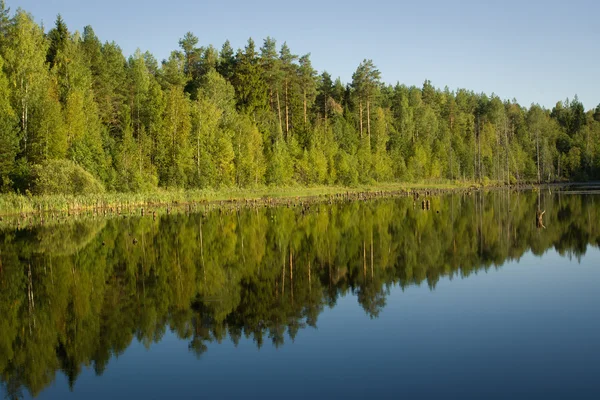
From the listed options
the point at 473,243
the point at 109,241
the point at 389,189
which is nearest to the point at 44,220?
the point at 109,241

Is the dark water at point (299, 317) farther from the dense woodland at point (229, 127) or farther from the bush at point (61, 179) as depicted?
the dense woodland at point (229, 127)

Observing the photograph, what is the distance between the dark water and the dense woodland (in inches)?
943

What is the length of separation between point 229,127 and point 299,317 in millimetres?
56027

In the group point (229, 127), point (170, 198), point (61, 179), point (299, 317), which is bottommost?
point (299, 317)

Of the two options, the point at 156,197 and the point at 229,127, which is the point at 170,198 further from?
the point at 229,127

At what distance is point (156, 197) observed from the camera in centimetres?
5306

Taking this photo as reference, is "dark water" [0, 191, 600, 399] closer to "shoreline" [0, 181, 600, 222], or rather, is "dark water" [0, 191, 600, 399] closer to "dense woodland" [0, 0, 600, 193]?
"shoreline" [0, 181, 600, 222]

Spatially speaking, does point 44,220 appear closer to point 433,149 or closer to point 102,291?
point 102,291

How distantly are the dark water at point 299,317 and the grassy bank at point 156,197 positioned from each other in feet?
45.2

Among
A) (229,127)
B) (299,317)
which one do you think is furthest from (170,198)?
(299,317)

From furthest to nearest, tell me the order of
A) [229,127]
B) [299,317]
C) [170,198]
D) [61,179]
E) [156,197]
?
[229,127], [170,198], [156,197], [61,179], [299,317]

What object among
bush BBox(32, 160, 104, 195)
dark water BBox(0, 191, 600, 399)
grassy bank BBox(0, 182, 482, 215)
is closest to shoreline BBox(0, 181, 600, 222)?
grassy bank BBox(0, 182, 482, 215)

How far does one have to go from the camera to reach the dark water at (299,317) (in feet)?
33.8

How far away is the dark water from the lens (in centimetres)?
1030
